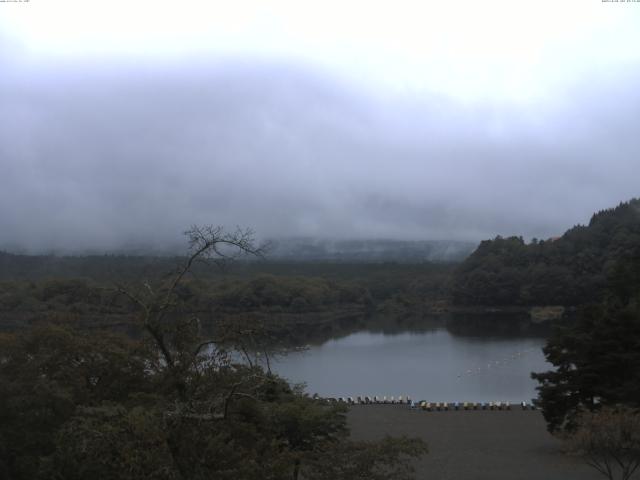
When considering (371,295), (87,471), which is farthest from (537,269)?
(87,471)

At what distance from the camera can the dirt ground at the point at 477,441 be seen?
16000mm

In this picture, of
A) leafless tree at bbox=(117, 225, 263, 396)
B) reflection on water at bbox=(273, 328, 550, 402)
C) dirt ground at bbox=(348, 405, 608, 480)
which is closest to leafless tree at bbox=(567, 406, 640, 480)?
dirt ground at bbox=(348, 405, 608, 480)

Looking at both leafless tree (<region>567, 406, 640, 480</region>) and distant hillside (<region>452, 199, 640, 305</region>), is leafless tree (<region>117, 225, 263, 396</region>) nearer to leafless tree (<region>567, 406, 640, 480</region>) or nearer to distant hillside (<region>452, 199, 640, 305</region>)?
leafless tree (<region>567, 406, 640, 480</region>)

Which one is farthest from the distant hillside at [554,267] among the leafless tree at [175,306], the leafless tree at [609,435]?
the leafless tree at [175,306]

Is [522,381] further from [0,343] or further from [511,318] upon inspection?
[511,318]

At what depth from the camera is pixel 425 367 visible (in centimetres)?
4041

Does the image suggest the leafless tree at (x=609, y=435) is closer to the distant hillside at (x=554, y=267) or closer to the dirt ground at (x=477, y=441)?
the dirt ground at (x=477, y=441)

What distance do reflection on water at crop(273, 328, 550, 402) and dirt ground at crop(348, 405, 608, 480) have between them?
5.44m

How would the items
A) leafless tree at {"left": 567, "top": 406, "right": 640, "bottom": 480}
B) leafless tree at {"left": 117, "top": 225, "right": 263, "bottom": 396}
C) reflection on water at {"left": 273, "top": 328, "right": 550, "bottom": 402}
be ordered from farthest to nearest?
reflection on water at {"left": 273, "top": 328, "right": 550, "bottom": 402}, leafless tree at {"left": 567, "top": 406, "right": 640, "bottom": 480}, leafless tree at {"left": 117, "top": 225, "right": 263, "bottom": 396}

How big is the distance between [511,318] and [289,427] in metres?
66.5

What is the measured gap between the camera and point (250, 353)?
6758 millimetres

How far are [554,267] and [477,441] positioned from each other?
69874mm

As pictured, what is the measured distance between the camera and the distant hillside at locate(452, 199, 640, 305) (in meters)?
81.1

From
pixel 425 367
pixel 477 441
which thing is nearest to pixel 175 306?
pixel 477 441
